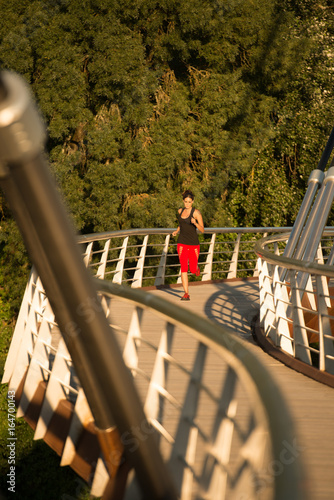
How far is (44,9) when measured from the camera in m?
17.4

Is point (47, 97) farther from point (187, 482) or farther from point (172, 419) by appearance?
point (187, 482)

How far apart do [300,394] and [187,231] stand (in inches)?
163

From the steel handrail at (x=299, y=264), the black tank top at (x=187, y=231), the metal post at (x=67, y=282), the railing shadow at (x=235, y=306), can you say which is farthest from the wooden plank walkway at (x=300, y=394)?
the black tank top at (x=187, y=231)

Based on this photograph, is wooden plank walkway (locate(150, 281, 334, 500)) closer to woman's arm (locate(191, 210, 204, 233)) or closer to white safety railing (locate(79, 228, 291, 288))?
white safety railing (locate(79, 228, 291, 288))

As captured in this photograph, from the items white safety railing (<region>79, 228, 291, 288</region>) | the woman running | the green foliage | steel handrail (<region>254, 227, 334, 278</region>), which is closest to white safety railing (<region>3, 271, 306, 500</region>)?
steel handrail (<region>254, 227, 334, 278</region>)

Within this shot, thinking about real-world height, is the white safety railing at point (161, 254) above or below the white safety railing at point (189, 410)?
below

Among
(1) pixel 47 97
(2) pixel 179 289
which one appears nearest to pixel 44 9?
(1) pixel 47 97

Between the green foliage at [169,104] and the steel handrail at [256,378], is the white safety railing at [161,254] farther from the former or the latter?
the steel handrail at [256,378]

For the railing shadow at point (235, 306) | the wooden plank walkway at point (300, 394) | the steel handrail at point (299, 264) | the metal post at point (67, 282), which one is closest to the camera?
the metal post at point (67, 282)

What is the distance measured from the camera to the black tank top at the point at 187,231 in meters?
8.80

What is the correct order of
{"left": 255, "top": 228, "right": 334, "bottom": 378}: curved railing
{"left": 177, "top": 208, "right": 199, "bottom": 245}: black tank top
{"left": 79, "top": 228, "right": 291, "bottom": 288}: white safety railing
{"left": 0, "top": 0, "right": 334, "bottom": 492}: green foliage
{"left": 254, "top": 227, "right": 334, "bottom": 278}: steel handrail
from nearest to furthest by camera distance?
{"left": 254, "top": 227, "right": 334, "bottom": 278}: steel handrail, {"left": 255, "top": 228, "right": 334, "bottom": 378}: curved railing, {"left": 177, "top": 208, "right": 199, "bottom": 245}: black tank top, {"left": 79, "top": 228, "right": 291, "bottom": 288}: white safety railing, {"left": 0, "top": 0, "right": 334, "bottom": 492}: green foliage

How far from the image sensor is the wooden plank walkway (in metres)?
3.28

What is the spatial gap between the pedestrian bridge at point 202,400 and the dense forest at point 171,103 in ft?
26.3

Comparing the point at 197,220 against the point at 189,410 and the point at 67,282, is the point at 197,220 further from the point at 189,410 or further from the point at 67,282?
the point at 67,282
